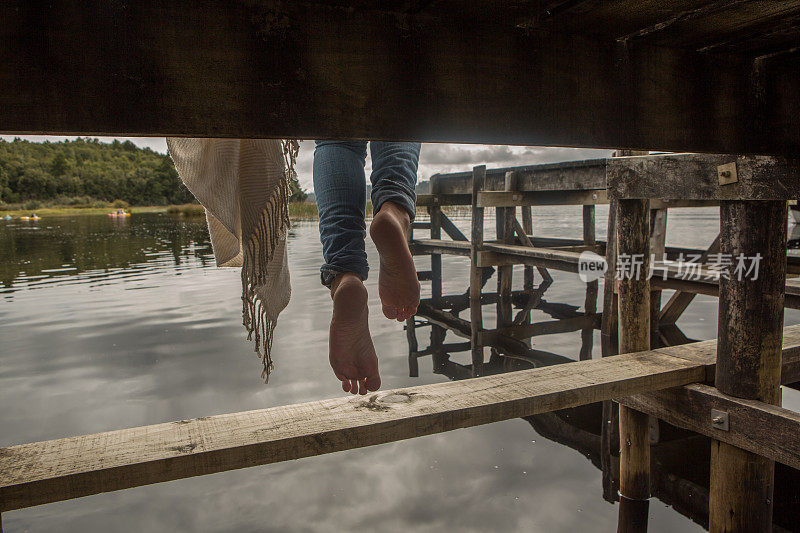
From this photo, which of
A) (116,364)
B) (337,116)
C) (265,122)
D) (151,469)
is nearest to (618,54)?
(337,116)

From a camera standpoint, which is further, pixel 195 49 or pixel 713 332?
pixel 713 332

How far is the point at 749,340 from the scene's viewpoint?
199 cm

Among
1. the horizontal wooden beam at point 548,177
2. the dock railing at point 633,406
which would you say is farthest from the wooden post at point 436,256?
the dock railing at point 633,406

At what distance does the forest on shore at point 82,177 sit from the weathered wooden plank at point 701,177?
67004mm

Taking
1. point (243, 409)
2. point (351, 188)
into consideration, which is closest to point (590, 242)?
point (243, 409)

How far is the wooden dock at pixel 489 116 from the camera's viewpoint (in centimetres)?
85

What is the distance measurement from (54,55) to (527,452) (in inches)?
142

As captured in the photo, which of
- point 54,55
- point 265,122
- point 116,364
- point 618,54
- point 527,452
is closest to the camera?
point 54,55

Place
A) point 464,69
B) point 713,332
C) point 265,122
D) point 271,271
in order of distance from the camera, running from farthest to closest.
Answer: point 713,332 < point 271,271 < point 464,69 < point 265,122

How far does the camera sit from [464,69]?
109 centimetres

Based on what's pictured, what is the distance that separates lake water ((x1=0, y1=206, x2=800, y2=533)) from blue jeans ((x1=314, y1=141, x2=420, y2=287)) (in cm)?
191

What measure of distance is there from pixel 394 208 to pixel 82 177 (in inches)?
3213

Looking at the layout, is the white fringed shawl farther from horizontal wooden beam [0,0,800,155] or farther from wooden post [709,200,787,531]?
wooden post [709,200,787,531]

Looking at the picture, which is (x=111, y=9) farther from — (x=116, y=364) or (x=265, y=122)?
(x=116, y=364)
